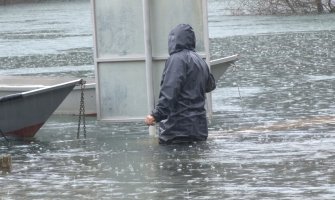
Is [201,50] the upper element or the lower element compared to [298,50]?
upper

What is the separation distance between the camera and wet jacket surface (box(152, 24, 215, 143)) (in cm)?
1273

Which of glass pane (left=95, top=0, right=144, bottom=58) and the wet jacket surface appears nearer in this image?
the wet jacket surface

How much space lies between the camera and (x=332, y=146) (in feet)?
43.4

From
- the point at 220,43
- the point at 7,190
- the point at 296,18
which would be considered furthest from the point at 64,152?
the point at 296,18

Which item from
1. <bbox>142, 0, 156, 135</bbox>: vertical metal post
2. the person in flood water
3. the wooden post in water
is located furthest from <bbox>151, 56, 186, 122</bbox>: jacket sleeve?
<bbox>142, 0, 156, 135</bbox>: vertical metal post

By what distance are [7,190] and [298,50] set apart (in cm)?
2303

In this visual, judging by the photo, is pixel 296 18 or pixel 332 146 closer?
pixel 332 146

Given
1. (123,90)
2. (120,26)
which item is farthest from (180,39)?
(123,90)

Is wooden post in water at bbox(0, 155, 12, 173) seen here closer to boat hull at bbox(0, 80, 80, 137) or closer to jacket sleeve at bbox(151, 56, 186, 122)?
jacket sleeve at bbox(151, 56, 186, 122)

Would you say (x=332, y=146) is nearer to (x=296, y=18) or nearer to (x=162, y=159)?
(x=162, y=159)

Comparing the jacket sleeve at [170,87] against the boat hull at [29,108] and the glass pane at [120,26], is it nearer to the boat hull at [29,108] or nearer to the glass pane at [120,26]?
the glass pane at [120,26]

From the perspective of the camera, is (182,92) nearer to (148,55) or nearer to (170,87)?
(170,87)

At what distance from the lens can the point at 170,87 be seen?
1270 centimetres

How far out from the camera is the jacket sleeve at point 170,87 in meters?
12.7
